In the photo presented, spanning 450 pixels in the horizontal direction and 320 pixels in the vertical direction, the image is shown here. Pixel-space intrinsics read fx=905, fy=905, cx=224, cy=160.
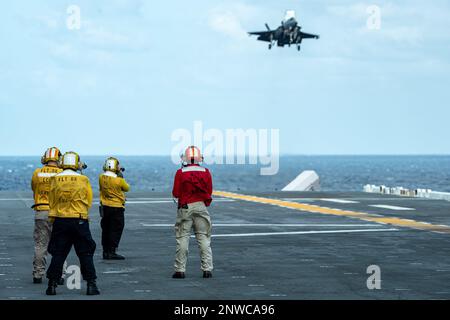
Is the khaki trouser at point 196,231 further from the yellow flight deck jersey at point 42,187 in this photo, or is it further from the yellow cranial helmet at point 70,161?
the yellow cranial helmet at point 70,161

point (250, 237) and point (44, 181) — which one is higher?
point (44, 181)

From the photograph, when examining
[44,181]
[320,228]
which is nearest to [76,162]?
[44,181]

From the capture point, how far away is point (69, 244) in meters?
14.7

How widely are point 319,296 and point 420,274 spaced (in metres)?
3.71

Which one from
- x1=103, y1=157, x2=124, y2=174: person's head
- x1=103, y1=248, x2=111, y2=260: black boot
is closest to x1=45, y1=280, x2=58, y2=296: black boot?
x1=103, y1=248, x2=111, y2=260: black boot

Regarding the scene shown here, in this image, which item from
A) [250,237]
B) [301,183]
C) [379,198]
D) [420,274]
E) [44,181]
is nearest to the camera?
[44,181]

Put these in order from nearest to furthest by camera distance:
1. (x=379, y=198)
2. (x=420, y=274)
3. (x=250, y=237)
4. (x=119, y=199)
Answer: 1. (x=420, y=274)
2. (x=119, y=199)
3. (x=250, y=237)
4. (x=379, y=198)

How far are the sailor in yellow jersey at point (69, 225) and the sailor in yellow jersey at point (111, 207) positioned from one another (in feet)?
16.7

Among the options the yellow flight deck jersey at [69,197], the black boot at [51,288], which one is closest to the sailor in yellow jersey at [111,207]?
the yellow flight deck jersey at [69,197]

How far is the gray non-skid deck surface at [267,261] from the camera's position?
14.9 meters

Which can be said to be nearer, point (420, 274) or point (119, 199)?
point (420, 274)

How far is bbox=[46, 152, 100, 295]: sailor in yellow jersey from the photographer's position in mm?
14492
